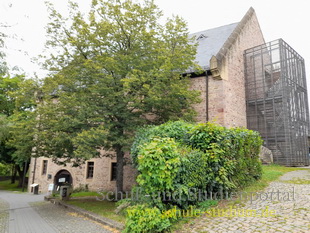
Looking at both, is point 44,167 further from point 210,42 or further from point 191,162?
point 191,162

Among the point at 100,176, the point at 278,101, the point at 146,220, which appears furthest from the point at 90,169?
the point at 278,101

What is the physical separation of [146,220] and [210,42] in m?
15.3

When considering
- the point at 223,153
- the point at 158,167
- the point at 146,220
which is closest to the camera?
the point at 146,220

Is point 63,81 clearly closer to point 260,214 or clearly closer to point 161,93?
point 161,93

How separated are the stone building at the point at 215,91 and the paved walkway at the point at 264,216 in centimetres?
624

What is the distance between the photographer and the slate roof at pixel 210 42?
1491cm

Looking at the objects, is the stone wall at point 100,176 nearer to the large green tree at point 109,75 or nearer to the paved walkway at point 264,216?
the large green tree at point 109,75

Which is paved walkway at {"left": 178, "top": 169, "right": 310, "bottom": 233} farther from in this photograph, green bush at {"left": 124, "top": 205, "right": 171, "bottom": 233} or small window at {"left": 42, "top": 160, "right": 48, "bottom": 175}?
small window at {"left": 42, "top": 160, "right": 48, "bottom": 175}

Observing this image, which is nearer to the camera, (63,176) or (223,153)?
(223,153)

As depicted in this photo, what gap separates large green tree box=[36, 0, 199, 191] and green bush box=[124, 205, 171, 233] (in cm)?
399

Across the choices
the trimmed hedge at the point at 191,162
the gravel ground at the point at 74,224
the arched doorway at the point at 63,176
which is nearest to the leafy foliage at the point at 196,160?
the trimmed hedge at the point at 191,162

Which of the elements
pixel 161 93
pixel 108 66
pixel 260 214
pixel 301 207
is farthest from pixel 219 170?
pixel 108 66

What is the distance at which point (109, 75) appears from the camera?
9195 millimetres

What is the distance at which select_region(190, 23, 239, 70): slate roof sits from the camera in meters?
14.9
